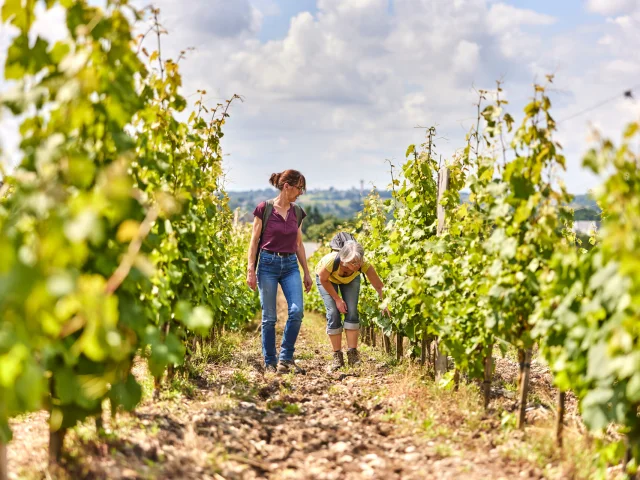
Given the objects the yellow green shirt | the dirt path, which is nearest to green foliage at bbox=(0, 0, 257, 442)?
the dirt path

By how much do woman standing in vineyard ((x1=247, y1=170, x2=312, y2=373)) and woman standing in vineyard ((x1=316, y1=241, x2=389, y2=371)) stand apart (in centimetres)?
35

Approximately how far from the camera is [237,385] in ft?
17.9

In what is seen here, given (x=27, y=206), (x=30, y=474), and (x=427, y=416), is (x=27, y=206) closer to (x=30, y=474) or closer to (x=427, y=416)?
A: (x=30, y=474)

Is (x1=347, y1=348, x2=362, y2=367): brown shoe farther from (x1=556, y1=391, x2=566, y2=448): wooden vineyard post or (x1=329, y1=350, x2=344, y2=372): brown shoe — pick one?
(x1=556, y1=391, x2=566, y2=448): wooden vineyard post

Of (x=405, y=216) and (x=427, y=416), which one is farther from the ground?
(x=405, y=216)

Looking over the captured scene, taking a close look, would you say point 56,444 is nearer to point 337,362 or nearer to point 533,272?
point 533,272

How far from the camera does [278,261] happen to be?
245 inches

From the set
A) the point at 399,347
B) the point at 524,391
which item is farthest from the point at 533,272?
the point at 399,347

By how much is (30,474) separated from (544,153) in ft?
11.4

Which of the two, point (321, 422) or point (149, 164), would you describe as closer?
point (149, 164)

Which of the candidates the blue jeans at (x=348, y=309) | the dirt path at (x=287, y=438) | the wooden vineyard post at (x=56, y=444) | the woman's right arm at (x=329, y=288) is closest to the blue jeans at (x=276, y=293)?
the woman's right arm at (x=329, y=288)

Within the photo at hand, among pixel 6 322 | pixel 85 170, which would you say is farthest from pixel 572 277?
pixel 6 322

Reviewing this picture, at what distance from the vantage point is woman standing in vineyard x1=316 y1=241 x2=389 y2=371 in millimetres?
6387

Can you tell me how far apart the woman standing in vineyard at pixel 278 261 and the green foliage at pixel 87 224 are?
1.72 meters
